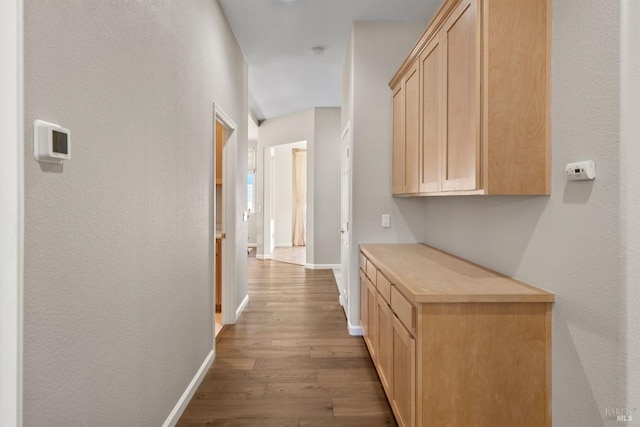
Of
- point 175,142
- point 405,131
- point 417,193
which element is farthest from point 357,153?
point 175,142

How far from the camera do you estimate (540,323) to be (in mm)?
1526

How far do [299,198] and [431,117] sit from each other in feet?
24.7

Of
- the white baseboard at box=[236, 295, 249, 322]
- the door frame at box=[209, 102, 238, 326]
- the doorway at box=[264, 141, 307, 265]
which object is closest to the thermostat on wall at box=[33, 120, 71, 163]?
the door frame at box=[209, 102, 238, 326]

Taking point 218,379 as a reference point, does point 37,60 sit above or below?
above

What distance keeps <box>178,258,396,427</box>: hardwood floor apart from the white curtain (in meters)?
5.43

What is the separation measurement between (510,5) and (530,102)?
1.43 feet

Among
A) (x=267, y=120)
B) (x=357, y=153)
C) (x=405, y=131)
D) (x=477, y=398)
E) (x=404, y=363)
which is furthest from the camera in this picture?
(x=267, y=120)

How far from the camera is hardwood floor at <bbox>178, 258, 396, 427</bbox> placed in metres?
2.11

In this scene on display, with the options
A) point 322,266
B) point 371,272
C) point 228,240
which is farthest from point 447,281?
point 322,266

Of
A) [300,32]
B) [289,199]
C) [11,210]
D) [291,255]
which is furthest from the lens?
[289,199]

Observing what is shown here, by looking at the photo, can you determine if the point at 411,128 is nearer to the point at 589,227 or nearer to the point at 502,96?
the point at 502,96

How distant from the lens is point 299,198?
9.65 metres

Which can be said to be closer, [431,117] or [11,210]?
[11,210]

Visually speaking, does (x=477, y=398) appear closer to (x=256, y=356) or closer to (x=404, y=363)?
(x=404, y=363)
